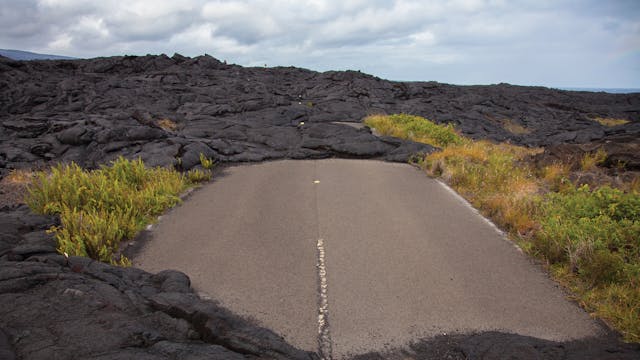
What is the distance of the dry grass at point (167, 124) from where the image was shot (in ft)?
69.3

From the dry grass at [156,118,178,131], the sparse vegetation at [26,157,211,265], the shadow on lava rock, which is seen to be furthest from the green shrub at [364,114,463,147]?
the shadow on lava rock

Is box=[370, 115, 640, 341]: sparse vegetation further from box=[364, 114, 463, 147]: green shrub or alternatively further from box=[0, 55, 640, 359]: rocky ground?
box=[364, 114, 463, 147]: green shrub

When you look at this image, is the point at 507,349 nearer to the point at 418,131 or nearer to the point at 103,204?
the point at 103,204

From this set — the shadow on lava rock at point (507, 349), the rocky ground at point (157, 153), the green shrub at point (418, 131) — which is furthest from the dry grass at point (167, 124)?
the shadow on lava rock at point (507, 349)

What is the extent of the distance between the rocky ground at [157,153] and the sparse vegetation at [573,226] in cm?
79

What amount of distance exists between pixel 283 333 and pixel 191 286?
5.31ft

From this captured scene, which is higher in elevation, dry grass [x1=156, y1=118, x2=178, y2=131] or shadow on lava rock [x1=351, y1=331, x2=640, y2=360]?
dry grass [x1=156, y1=118, x2=178, y2=131]

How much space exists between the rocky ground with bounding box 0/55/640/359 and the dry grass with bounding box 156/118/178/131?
179 mm

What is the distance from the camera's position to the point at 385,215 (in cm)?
789

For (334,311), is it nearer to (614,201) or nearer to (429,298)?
(429,298)

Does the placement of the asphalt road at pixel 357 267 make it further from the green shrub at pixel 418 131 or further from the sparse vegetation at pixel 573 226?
the green shrub at pixel 418 131

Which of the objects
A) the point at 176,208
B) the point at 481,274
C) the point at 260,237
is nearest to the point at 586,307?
the point at 481,274

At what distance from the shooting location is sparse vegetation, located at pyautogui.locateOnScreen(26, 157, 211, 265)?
5.71 metres

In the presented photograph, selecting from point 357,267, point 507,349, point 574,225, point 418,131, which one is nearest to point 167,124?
point 418,131
